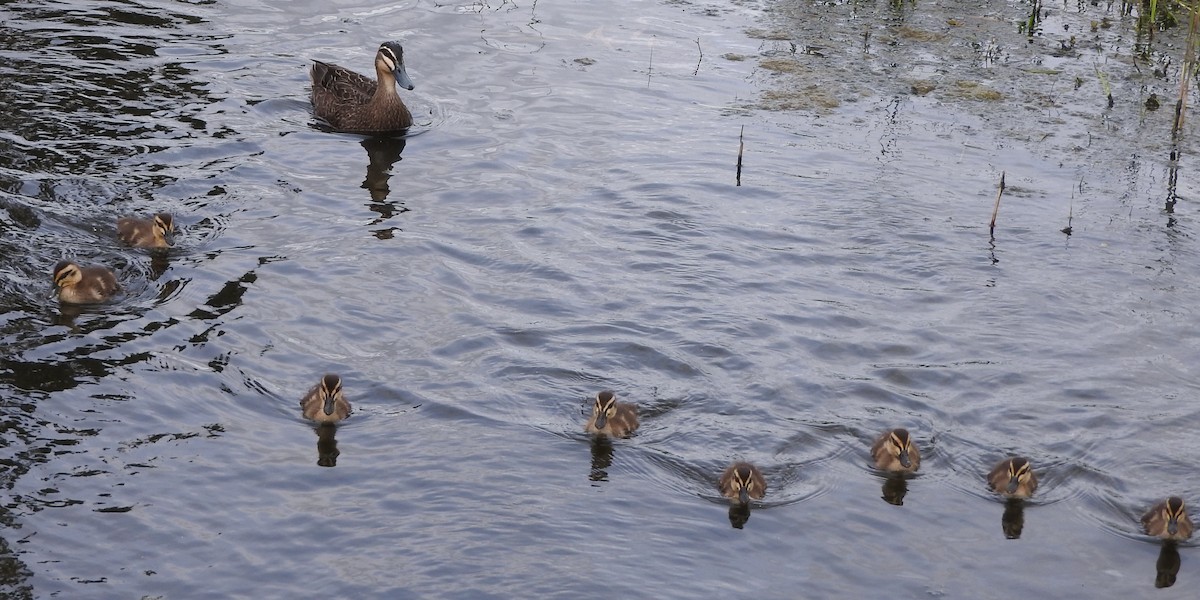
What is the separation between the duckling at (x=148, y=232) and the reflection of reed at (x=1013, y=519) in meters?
6.82

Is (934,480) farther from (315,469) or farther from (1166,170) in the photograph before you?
(1166,170)

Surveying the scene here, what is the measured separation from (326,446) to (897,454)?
3.62 m

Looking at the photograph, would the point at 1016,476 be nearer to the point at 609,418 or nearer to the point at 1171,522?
the point at 1171,522

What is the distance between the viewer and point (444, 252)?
11406 mm

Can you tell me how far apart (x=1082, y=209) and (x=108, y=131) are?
30.7 ft

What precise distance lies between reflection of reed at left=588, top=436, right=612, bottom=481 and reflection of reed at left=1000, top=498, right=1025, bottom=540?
247 cm

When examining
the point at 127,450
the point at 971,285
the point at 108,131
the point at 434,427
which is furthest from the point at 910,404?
the point at 108,131

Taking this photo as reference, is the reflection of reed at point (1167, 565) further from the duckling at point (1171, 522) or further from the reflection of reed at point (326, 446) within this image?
the reflection of reed at point (326, 446)

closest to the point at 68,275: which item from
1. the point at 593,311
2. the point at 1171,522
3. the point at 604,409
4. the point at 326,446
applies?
the point at 326,446

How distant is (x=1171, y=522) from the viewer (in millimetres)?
7809

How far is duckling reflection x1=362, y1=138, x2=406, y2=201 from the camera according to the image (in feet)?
40.8

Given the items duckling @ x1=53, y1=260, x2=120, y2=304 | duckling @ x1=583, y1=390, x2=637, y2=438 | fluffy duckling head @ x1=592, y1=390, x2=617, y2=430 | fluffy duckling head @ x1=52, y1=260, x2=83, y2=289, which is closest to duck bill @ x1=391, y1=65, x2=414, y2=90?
duckling @ x1=53, y1=260, x2=120, y2=304

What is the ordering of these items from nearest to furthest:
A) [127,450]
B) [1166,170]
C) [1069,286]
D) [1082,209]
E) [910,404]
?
[127,450]
[910,404]
[1069,286]
[1082,209]
[1166,170]

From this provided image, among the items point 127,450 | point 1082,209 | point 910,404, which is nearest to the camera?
point 127,450
